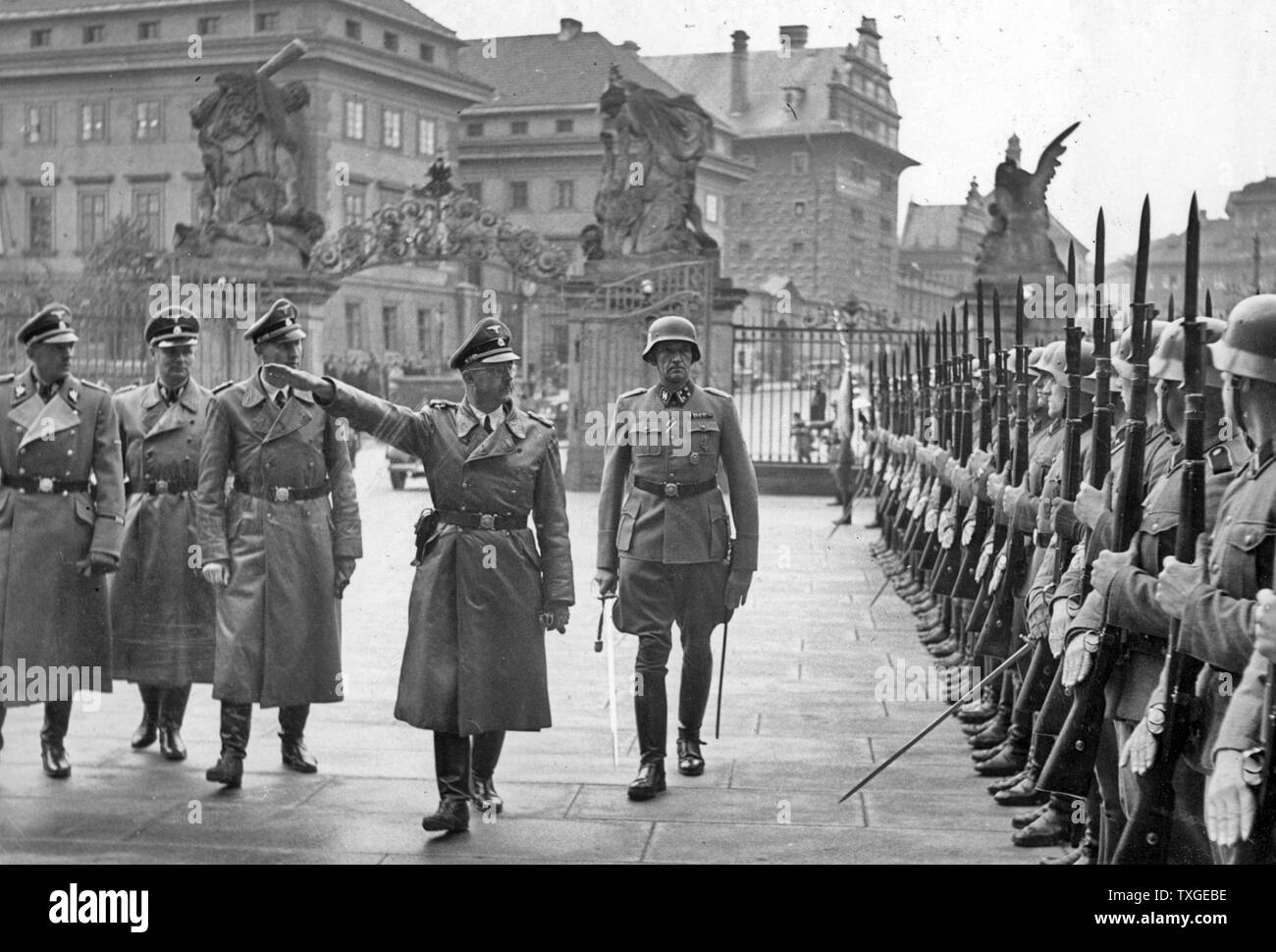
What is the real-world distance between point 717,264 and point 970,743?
14902 mm

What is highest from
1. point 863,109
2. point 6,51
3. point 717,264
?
point 6,51

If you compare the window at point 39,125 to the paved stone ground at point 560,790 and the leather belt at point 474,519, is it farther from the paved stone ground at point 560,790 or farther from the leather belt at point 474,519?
the leather belt at point 474,519

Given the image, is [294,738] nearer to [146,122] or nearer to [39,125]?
[39,125]

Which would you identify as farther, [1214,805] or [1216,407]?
[1216,407]

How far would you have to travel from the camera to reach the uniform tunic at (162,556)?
7.79m

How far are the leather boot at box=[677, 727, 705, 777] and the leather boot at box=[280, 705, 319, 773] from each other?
5.21ft

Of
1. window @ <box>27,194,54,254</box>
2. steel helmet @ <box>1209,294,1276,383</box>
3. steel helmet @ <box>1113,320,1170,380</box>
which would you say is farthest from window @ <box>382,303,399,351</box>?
steel helmet @ <box>1209,294,1276,383</box>

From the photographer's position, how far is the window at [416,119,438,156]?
48375 millimetres

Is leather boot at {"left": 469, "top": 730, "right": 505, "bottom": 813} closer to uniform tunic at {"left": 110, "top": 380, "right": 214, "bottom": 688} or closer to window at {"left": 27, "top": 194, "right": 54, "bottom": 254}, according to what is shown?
uniform tunic at {"left": 110, "top": 380, "right": 214, "bottom": 688}

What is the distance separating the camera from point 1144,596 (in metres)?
4.75
